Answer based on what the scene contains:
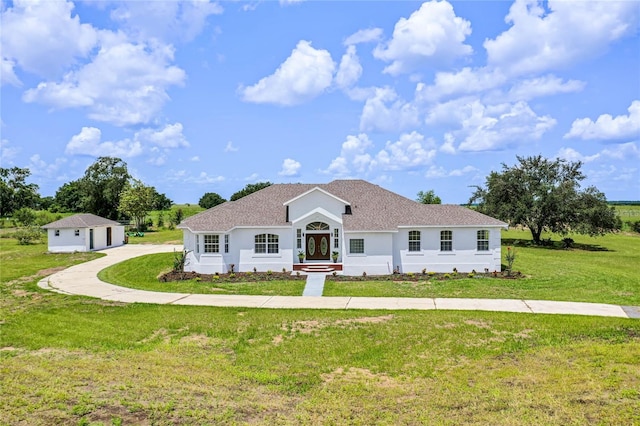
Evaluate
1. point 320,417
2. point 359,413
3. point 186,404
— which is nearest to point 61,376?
point 186,404

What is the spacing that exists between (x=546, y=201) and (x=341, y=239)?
83.3 ft

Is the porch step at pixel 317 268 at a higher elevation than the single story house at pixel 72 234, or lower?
lower

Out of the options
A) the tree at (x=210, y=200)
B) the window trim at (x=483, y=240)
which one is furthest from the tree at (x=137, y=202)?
the window trim at (x=483, y=240)

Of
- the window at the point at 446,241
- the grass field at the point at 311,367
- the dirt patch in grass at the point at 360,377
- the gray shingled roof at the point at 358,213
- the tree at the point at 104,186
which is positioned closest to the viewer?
the grass field at the point at 311,367

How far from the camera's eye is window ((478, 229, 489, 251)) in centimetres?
2728

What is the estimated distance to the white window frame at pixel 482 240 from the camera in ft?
89.5

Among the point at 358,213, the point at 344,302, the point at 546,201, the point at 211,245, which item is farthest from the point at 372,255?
the point at 546,201

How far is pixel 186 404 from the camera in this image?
8.54 m

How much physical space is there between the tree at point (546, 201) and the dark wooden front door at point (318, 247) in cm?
2456

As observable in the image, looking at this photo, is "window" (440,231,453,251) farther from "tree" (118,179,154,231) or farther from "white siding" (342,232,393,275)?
"tree" (118,179,154,231)

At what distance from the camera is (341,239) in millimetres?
27875

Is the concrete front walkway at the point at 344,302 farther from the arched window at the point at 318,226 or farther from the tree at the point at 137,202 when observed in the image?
the tree at the point at 137,202

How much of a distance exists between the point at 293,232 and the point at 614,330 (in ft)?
56.5

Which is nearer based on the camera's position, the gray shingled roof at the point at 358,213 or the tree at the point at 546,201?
the gray shingled roof at the point at 358,213
